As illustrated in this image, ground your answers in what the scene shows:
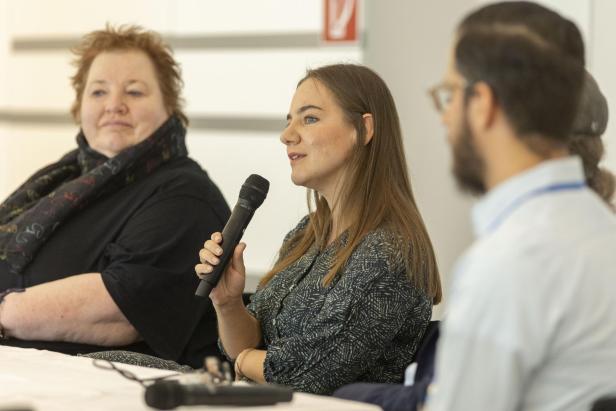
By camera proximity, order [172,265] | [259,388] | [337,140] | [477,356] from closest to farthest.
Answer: [477,356], [259,388], [337,140], [172,265]

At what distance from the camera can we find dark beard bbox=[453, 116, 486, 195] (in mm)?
1537

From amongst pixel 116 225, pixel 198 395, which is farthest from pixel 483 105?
pixel 116 225

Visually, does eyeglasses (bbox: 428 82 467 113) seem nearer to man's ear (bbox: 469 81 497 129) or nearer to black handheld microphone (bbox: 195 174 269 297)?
man's ear (bbox: 469 81 497 129)

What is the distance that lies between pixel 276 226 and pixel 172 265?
1608 mm

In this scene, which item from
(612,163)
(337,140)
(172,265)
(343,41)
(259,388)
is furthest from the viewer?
(343,41)

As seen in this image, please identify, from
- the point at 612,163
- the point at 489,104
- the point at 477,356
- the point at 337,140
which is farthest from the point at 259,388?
the point at 612,163

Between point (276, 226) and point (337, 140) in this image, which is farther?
point (276, 226)

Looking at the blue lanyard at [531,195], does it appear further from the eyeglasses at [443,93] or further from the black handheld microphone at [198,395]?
the black handheld microphone at [198,395]

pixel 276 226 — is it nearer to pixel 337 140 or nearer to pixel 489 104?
pixel 337 140

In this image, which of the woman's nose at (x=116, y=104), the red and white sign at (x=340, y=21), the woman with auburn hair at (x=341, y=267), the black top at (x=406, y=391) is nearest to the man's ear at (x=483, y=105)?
the black top at (x=406, y=391)

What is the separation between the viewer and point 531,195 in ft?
4.94

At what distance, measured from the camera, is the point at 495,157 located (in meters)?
1.53

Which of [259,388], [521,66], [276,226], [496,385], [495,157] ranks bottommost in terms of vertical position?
→ [276,226]

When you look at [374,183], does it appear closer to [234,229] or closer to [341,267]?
[341,267]
